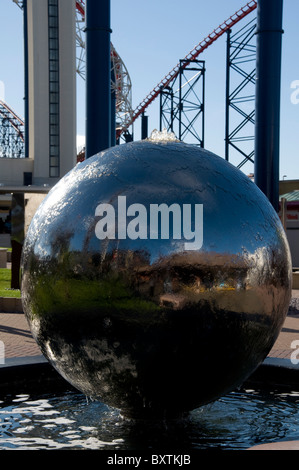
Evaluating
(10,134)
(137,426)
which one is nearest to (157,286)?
(137,426)

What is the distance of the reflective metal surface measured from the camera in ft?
11.6

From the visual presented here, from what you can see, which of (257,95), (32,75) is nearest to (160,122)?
(32,75)

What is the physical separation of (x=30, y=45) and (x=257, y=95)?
40.2 meters

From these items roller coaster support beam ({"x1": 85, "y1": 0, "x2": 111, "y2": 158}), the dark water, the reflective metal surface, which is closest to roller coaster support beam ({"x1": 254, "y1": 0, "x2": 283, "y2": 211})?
roller coaster support beam ({"x1": 85, "y1": 0, "x2": 111, "y2": 158})

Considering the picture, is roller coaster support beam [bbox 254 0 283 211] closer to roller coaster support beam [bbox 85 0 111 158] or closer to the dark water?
roller coaster support beam [bbox 85 0 111 158]

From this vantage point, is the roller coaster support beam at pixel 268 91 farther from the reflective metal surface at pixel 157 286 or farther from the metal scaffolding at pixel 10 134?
the metal scaffolding at pixel 10 134

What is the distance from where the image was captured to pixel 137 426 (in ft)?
13.6

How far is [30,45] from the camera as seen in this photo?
51438 mm

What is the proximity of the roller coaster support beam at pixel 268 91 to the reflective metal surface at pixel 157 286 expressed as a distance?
1127cm

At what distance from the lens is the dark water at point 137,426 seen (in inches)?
154

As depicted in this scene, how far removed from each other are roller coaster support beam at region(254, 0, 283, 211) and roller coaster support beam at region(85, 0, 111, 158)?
11.9ft

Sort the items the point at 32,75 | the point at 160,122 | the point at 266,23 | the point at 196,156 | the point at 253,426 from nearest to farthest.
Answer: the point at 196,156 → the point at 253,426 → the point at 266,23 → the point at 160,122 → the point at 32,75

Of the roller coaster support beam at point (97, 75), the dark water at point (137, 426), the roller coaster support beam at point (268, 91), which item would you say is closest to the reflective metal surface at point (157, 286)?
the dark water at point (137, 426)
